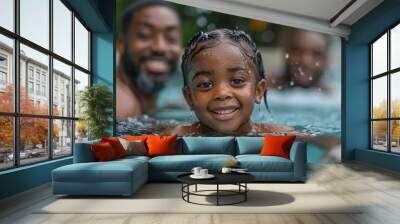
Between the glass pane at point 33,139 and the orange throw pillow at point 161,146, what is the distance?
174 centimetres

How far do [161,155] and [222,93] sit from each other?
2666 millimetres

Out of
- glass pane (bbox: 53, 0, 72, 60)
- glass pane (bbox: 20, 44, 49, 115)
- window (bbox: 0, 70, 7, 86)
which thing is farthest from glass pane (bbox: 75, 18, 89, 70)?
window (bbox: 0, 70, 7, 86)

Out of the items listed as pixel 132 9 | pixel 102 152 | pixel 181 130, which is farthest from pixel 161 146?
pixel 132 9

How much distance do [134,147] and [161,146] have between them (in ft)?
1.57

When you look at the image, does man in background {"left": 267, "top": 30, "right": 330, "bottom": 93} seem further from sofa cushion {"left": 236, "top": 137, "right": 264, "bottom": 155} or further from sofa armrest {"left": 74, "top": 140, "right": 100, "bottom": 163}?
sofa armrest {"left": 74, "top": 140, "right": 100, "bottom": 163}

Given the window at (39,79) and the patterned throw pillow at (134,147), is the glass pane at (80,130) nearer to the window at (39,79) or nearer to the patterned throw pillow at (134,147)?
the window at (39,79)

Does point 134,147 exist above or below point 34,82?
below

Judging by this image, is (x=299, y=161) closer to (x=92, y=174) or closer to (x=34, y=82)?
(x=92, y=174)

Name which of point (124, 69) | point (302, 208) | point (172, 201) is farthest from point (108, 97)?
point (302, 208)

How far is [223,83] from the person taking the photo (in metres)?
8.84

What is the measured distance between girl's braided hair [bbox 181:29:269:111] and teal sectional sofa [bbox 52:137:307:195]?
2371 mm

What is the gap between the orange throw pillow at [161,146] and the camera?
22.3ft

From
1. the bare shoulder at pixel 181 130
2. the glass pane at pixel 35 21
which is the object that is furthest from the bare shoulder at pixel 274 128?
the glass pane at pixel 35 21

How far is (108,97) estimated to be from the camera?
8.21 m
